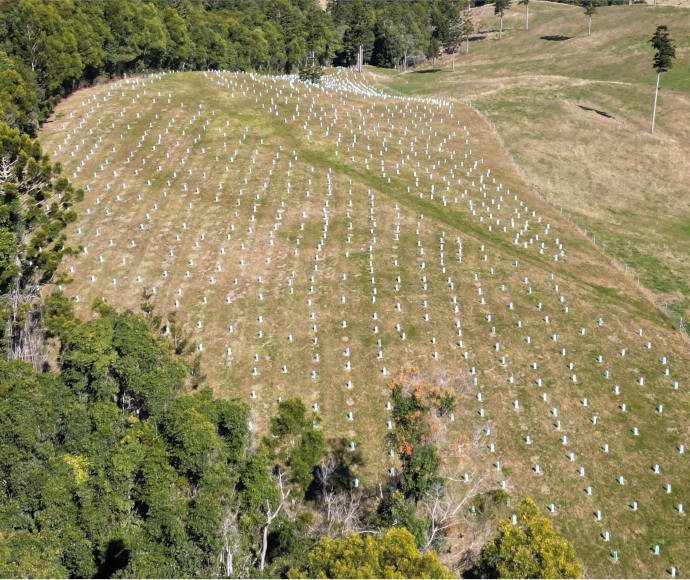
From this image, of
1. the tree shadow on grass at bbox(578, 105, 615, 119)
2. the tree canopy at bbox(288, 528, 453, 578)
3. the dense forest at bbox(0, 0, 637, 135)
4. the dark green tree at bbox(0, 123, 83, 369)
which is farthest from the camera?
the tree shadow on grass at bbox(578, 105, 615, 119)

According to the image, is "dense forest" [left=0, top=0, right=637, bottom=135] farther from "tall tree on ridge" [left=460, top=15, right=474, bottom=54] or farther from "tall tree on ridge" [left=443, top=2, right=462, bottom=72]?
"tall tree on ridge" [left=460, top=15, right=474, bottom=54]

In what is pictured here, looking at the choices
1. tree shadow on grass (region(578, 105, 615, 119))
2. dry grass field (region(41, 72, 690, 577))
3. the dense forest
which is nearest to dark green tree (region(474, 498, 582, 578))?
dry grass field (region(41, 72, 690, 577))

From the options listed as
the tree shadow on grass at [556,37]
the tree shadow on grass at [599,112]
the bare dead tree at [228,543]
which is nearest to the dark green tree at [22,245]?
the bare dead tree at [228,543]

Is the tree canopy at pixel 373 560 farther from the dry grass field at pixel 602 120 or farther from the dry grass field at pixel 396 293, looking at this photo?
the dry grass field at pixel 602 120

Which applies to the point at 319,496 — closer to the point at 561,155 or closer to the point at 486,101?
the point at 561,155

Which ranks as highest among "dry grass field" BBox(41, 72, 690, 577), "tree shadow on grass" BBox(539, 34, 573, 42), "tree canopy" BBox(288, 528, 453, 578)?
"tree shadow on grass" BBox(539, 34, 573, 42)

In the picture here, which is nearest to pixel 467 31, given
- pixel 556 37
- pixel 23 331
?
pixel 556 37
